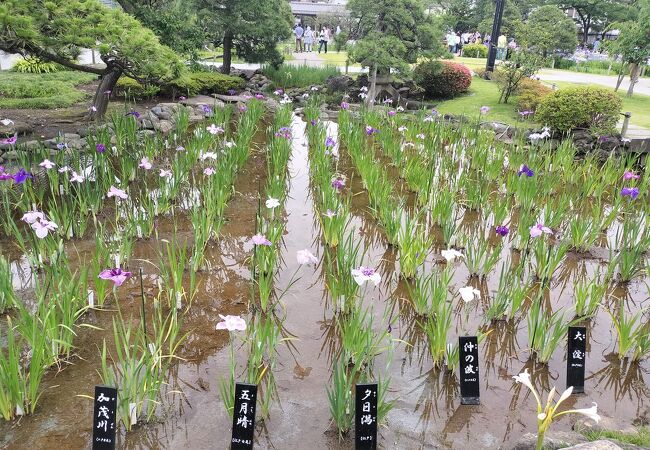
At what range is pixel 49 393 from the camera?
100 inches

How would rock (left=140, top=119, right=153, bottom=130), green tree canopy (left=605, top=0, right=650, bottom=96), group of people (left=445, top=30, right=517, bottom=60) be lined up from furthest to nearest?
1. group of people (left=445, top=30, right=517, bottom=60)
2. green tree canopy (left=605, top=0, right=650, bottom=96)
3. rock (left=140, top=119, right=153, bottom=130)

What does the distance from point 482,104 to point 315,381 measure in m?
9.97

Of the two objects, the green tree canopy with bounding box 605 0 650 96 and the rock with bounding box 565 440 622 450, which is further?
the green tree canopy with bounding box 605 0 650 96

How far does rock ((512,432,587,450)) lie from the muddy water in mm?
196

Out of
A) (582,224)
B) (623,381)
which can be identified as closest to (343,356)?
(623,381)

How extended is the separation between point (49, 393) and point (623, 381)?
2.94 meters

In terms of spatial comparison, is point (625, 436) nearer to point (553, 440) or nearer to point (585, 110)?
point (553, 440)

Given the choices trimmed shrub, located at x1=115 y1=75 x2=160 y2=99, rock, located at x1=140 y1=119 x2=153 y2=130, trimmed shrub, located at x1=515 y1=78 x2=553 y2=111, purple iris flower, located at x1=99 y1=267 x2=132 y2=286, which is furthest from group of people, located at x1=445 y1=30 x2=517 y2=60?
purple iris flower, located at x1=99 y1=267 x2=132 y2=286

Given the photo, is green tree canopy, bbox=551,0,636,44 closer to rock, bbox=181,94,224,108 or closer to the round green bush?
the round green bush

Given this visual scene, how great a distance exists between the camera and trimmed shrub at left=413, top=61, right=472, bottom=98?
1228cm

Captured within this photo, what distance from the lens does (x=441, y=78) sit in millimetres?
12438

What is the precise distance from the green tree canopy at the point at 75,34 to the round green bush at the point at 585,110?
18.2ft

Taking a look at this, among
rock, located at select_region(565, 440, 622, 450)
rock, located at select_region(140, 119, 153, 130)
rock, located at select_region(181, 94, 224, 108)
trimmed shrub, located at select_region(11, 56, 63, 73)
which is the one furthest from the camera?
trimmed shrub, located at select_region(11, 56, 63, 73)

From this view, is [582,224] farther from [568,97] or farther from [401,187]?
[568,97]
